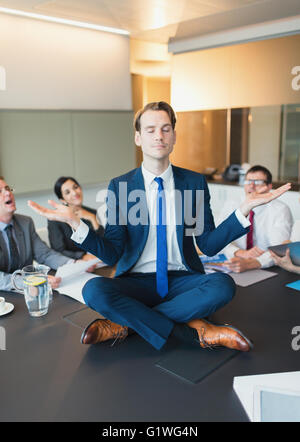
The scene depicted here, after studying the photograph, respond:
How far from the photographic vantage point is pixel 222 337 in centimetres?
165

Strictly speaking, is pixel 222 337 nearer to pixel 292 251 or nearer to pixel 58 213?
pixel 58 213

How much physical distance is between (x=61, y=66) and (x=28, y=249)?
9.44ft

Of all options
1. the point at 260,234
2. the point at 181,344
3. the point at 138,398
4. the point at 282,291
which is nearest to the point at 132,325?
the point at 181,344

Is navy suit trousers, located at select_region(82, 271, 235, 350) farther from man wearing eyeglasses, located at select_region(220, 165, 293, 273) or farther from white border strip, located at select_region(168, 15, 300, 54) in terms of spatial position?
white border strip, located at select_region(168, 15, 300, 54)

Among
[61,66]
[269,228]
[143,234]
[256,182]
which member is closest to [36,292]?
[143,234]

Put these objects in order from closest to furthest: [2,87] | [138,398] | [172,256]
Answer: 1. [138,398]
2. [172,256]
3. [2,87]

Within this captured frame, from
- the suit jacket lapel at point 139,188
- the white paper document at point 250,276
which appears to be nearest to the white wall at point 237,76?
the white paper document at point 250,276

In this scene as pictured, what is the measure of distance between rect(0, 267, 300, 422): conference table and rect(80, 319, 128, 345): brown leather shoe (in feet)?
0.10

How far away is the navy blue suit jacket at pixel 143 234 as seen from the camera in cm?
201

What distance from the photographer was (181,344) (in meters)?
1.72

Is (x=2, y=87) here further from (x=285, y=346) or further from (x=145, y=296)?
(x=285, y=346)

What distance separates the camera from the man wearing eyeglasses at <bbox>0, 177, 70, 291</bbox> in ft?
7.95

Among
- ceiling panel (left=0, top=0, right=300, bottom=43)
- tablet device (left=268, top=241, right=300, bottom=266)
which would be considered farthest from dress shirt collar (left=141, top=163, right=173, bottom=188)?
ceiling panel (left=0, top=0, right=300, bottom=43)

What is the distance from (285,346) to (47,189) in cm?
361
